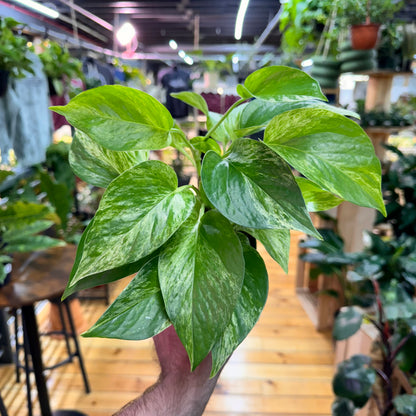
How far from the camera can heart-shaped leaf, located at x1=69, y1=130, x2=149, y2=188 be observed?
47cm

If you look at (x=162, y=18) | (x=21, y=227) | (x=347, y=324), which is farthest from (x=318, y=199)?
(x=162, y=18)

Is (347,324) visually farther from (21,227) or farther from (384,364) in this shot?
(21,227)

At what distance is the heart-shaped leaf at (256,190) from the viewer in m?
0.35

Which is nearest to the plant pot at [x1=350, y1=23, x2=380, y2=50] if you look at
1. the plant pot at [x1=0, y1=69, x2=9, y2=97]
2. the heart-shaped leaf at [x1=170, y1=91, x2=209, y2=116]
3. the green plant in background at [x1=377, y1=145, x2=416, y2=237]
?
the green plant in background at [x1=377, y1=145, x2=416, y2=237]

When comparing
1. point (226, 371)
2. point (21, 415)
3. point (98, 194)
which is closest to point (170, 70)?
point (98, 194)

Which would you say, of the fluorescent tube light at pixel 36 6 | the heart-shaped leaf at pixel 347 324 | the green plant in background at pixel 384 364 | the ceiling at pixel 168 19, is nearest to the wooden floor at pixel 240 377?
the green plant in background at pixel 384 364

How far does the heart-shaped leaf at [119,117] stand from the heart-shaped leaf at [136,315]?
16cm

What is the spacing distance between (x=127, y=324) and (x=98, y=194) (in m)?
2.84

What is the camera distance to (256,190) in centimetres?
38

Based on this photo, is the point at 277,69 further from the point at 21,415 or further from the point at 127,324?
the point at 21,415

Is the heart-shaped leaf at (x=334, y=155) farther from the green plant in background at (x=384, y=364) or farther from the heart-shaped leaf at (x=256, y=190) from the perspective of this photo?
the green plant in background at (x=384, y=364)

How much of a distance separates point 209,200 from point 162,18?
648cm

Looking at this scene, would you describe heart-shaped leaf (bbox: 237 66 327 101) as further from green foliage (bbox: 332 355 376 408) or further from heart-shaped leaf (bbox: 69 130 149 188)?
green foliage (bbox: 332 355 376 408)

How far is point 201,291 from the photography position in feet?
1.19
